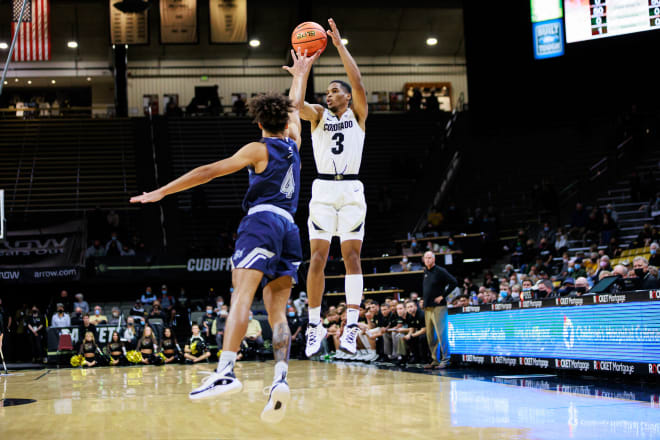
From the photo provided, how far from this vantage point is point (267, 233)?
16.3 ft

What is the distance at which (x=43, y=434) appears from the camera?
743 cm

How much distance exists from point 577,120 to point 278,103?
74.8 ft

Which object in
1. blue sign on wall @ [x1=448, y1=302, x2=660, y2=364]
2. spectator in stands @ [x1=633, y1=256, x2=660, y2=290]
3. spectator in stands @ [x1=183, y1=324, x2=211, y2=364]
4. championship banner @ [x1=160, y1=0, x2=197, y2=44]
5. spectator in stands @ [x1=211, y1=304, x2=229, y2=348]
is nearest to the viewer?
blue sign on wall @ [x1=448, y1=302, x2=660, y2=364]

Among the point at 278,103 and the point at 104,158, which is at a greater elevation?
the point at 104,158

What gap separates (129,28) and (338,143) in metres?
21.9

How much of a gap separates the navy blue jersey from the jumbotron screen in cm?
1711

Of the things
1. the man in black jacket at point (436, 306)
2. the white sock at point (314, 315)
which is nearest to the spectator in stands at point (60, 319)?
the man in black jacket at point (436, 306)

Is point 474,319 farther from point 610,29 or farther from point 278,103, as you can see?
point 610,29

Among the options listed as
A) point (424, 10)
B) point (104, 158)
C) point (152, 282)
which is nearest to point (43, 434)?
point (152, 282)

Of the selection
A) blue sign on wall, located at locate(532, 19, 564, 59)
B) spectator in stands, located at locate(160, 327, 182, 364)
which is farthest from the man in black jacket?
blue sign on wall, located at locate(532, 19, 564, 59)

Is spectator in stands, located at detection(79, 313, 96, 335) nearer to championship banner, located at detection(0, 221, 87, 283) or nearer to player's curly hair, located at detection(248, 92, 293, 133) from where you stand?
championship banner, located at detection(0, 221, 87, 283)

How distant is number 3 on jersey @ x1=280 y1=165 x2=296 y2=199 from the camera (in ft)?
16.9

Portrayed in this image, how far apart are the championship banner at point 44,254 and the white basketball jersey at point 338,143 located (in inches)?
663

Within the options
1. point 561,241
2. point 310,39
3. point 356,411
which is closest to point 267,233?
point 310,39
